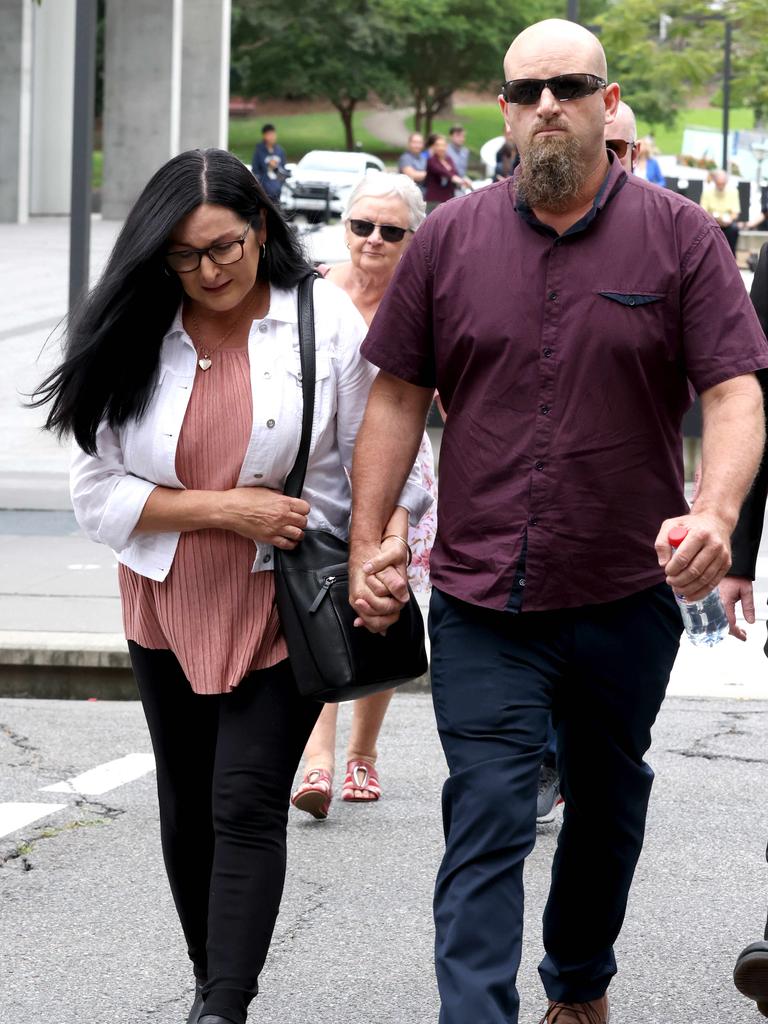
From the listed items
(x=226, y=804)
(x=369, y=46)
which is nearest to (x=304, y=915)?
(x=226, y=804)

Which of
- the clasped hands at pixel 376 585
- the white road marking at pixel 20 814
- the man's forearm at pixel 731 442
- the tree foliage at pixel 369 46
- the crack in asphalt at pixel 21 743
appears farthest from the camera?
the tree foliage at pixel 369 46

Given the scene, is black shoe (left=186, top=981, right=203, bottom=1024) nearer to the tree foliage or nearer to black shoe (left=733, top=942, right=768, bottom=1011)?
black shoe (left=733, top=942, right=768, bottom=1011)

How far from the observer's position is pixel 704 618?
3662 millimetres

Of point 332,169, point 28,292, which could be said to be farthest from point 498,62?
point 28,292

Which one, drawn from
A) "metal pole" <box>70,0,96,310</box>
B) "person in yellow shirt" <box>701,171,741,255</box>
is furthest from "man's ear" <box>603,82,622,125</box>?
"person in yellow shirt" <box>701,171,741,255</box>

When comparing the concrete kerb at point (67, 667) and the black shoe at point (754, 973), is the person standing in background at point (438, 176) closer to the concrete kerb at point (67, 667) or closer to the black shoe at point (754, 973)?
the concrete kerb at point (67, 667)

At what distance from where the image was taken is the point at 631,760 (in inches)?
145

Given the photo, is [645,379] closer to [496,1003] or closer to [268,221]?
[268,221]

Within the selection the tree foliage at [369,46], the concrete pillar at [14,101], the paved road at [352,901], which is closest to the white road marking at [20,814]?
the paved road at [352,901]

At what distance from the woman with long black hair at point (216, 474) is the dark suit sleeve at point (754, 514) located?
2.59ft

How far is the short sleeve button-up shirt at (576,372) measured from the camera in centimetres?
344

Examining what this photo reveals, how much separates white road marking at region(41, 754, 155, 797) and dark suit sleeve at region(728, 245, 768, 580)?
9.13 feet

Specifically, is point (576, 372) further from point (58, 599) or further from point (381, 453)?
point (58, 599)

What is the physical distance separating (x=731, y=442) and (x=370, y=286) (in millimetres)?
2552
